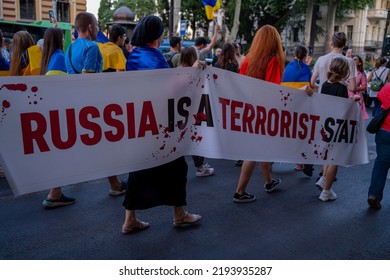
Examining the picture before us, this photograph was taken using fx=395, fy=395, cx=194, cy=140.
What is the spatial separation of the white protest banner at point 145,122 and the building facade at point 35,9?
27.8 metres

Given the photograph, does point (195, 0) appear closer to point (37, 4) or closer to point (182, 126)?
point (37, 4)

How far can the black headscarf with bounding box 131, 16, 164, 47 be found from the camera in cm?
340

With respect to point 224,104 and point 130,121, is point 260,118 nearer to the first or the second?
point 224,104

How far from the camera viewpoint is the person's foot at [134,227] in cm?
366

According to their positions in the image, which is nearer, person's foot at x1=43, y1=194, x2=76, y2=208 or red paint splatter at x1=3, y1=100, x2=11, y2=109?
red paint splatter at x1=3, y1=100, x2=11, y2=109

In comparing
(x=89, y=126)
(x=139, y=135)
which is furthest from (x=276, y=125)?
(x=89, y=126)

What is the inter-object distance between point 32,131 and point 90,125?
1.42 ft

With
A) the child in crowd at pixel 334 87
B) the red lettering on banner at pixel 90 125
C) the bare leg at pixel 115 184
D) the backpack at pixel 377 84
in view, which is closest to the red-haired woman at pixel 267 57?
the child in crowd at pixel 334 87

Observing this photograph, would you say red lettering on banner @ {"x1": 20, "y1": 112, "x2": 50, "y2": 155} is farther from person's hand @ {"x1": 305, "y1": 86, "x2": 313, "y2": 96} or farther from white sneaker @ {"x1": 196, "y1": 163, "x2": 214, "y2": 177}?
white sneaker @ {"x1": 196, "y1": 163, "x2": 214, "y2": 177}

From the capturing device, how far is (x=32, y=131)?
2.87 metres

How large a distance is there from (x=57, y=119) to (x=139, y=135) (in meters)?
0.69

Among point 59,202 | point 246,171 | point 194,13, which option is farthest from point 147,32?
point 194,13

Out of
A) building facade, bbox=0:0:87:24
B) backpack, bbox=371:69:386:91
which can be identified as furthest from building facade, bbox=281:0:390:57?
backpack, bbox=371:69:386:91

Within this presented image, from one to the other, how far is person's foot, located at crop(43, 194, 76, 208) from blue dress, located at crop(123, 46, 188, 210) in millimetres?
1234
